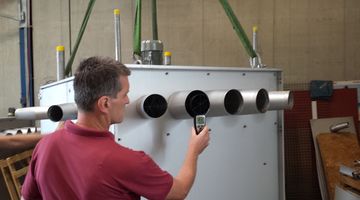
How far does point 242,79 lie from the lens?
1.29m

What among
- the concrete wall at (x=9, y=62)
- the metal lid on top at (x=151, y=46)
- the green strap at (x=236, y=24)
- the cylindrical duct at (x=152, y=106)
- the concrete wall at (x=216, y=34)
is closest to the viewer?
the cylindrical duct at (x=152, y=106)

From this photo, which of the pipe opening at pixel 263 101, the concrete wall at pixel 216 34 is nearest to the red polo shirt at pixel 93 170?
the pipe opening at pixel 263 101

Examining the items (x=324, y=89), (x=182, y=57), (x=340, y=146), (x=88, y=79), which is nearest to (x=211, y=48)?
(x=182, y=57)

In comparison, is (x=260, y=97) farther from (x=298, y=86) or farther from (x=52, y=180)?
(x=298, y=86)

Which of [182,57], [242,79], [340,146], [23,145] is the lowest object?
[340,146]

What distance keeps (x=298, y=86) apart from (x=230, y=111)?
175cm

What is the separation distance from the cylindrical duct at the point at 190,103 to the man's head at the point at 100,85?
225 millimetres

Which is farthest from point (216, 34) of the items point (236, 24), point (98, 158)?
point (98, 158)

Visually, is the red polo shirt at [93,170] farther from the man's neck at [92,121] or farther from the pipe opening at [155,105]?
the pipe opening at [155,105]

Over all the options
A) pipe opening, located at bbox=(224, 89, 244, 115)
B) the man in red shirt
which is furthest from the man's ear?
pipe opening, located at bbox=(224, 89, 244, 115)

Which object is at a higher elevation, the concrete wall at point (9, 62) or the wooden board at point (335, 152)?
the concrete wall at point (9, 62)

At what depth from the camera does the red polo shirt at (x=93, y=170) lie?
2.55 ft

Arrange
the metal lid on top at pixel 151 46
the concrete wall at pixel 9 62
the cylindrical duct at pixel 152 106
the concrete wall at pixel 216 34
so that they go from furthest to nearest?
the concrete wall at pixel 9 62 < the concrete wall at pixel 216 34 < the metal lid on top at pixel 151 46 < the cylindrical duct at pixel 152 106

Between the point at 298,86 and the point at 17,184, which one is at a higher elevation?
the point at 298,86
